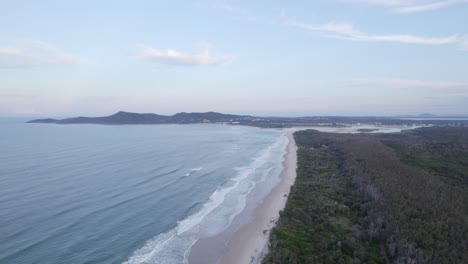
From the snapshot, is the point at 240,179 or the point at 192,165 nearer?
the point at 240,179

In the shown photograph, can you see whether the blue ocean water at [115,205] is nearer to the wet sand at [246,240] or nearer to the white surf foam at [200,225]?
the white surf foam at [200,225]

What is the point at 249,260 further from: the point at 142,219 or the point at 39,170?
the point at 39,170

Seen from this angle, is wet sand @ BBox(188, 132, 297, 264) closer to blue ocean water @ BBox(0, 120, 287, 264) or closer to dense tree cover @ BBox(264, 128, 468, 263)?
blue ocean water @ BBox(0, 120, 287, 264)

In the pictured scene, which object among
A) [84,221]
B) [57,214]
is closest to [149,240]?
[84,221]

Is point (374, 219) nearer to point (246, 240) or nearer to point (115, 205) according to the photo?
point (246, 240)

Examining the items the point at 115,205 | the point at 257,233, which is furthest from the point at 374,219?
the point at 115,205

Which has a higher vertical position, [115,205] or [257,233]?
[115,205]
